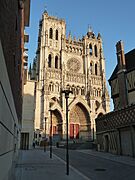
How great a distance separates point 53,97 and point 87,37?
24.9 meters

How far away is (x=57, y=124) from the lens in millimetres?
51094

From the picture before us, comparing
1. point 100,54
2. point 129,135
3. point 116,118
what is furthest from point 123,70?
point 100,54

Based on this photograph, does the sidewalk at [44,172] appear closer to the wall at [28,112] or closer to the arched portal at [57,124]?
the wall at [28,112]

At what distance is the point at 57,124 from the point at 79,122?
22.1 feet

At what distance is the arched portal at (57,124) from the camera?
164 feet

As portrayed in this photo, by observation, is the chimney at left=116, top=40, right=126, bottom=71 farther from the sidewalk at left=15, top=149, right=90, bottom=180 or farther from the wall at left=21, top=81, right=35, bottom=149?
the sidewalk at left=15, top=149, right=90, bottom=180

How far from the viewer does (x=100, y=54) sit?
63344mm

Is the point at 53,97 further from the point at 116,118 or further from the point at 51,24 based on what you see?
the point at 116,118

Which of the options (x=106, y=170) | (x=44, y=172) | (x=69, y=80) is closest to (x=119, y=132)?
(x=106, y=170)

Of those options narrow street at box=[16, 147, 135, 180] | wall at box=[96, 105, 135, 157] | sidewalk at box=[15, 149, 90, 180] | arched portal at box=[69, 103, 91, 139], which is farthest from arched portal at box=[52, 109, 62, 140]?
sidewalk at box=[15, 149, 90, 180]

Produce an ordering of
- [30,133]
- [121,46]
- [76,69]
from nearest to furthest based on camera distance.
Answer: [121,46], [30,133], [76,69]

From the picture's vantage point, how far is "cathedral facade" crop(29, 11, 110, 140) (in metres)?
50.1

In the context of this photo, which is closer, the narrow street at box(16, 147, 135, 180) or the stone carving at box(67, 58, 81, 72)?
the narrow street at box(16, 147, 135, 180)

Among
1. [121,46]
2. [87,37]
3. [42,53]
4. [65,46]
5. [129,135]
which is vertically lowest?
[129,135]
